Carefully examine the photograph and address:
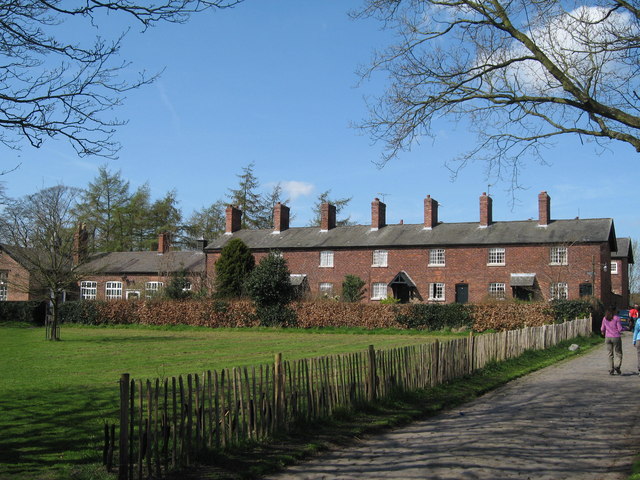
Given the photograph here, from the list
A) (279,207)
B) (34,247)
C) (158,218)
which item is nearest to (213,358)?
(34,247)

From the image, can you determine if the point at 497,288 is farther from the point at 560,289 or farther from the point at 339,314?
the point at 339,314

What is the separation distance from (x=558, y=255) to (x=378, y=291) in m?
13.8

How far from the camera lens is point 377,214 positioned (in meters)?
50.6

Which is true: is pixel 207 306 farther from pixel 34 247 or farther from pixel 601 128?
pixel 601 128

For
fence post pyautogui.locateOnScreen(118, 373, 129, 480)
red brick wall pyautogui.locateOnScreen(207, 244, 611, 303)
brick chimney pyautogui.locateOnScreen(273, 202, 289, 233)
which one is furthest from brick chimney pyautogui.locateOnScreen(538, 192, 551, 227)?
fence post pyautogui.locateOnScreen(118, 373, 129, 480)

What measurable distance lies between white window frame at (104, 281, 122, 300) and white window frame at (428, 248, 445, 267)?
30421mm

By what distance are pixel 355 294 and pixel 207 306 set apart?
44.4 ft

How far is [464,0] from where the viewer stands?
9180 millimetres

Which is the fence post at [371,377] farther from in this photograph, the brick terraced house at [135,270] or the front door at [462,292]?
the brick terraced house at [135,270]

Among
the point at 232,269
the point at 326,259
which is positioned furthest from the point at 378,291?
the point at 232,269

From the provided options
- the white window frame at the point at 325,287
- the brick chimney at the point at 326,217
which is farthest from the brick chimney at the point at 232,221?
the white window frame at the point at 325,287

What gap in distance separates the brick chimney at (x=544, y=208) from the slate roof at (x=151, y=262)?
1152 inches

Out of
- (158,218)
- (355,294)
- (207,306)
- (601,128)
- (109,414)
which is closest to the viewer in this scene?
(601,128)

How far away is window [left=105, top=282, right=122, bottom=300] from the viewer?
5825 centimetres
